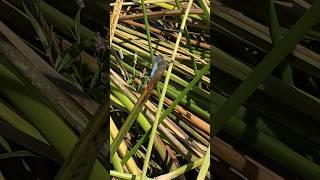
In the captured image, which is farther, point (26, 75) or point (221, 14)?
point (221, 14)

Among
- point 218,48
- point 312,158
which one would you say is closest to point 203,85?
point 218,48

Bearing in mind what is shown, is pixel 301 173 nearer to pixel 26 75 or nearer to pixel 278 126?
pixel 278 126

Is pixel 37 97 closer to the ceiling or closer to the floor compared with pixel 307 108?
closer to the floor

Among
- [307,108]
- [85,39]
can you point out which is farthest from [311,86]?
[85,39]

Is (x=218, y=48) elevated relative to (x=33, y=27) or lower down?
elevated

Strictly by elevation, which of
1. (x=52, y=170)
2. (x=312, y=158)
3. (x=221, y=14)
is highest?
(x=221, y=14)

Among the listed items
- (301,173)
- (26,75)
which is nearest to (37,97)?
(26,75)

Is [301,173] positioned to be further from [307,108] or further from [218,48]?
[218,48]

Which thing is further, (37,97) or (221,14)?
(221,14)
